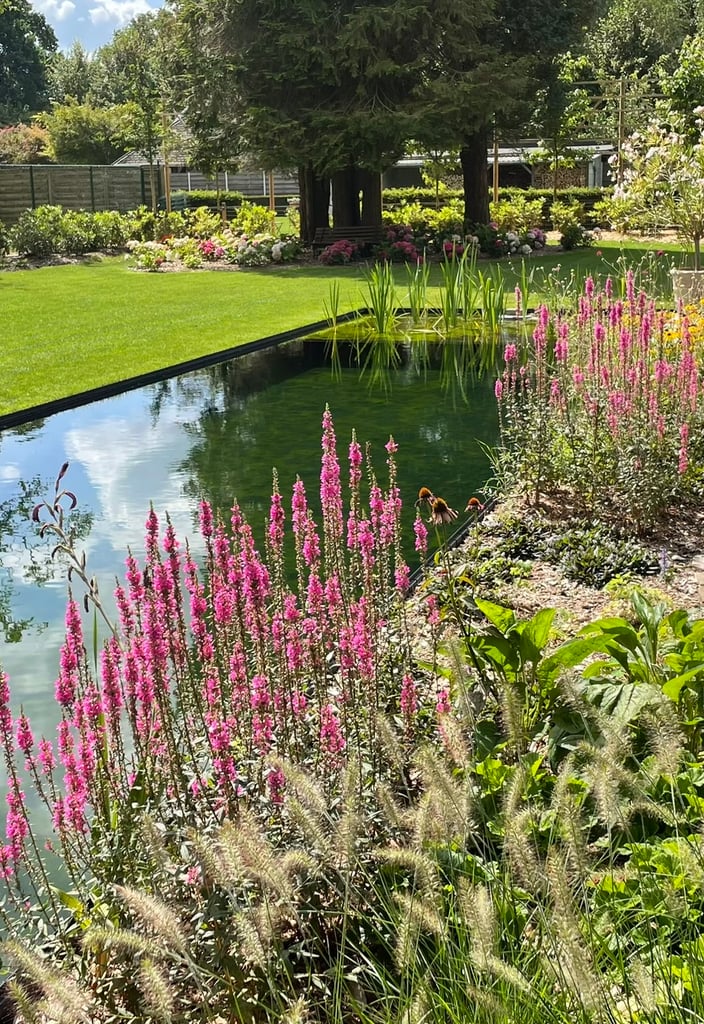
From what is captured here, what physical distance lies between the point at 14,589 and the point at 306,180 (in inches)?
798

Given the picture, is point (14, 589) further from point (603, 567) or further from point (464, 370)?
point (464, 370)

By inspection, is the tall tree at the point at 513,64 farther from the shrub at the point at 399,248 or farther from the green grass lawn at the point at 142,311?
the green grass lawn at the point at 142,311

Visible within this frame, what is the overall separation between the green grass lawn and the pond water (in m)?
0.76

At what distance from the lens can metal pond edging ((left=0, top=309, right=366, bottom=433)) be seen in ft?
31.9

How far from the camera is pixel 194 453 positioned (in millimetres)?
8664

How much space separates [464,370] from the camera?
11.7m

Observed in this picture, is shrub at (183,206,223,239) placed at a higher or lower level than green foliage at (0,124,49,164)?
lower

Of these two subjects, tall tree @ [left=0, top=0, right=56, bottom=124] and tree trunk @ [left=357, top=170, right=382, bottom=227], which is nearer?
tree trunk @ [left=357, top=170, right=382, bottom=227]

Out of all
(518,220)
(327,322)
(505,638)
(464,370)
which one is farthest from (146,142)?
(505,638)

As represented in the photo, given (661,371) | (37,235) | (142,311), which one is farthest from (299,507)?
(37,235)

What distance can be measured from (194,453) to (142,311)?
28.1ft

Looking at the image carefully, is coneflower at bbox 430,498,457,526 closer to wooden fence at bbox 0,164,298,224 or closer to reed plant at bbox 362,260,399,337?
reed plant at bbox 362,260,399,337

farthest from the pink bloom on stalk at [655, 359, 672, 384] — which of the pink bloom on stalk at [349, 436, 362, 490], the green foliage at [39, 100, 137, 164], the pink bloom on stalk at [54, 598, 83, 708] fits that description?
the green foliage at [39, 100, 137, 164]

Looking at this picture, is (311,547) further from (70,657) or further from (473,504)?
(473,504)
